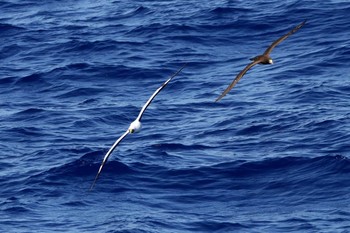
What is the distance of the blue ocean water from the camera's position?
108 feet

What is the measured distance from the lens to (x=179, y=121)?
39125 millimetres

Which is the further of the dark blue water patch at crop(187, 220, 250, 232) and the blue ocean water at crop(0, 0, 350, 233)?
the blue ocean water at crop(0, 0, 350, 233)

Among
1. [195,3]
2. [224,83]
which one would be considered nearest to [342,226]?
[224,83]

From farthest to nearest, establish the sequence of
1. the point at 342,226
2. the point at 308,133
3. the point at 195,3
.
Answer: the point at 195,3 < the point at 308,133 < the point at 342,226

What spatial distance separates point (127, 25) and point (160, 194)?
18.1 meters

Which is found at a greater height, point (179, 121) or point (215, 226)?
point (179, 121)

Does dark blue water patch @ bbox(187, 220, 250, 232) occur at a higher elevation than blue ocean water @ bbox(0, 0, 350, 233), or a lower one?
lower

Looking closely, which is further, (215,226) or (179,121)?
(179,121)

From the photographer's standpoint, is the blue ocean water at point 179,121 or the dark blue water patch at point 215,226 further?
the blue ocean water at point 179,121

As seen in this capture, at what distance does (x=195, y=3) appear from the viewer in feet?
174

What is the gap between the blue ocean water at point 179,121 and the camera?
3294 centimetres

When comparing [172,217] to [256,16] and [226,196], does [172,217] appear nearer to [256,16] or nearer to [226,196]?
[226,196]

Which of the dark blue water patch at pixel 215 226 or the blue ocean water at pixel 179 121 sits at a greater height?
the blue ocean water at pixel 179 121

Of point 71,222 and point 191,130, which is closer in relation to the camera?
point 71,222
